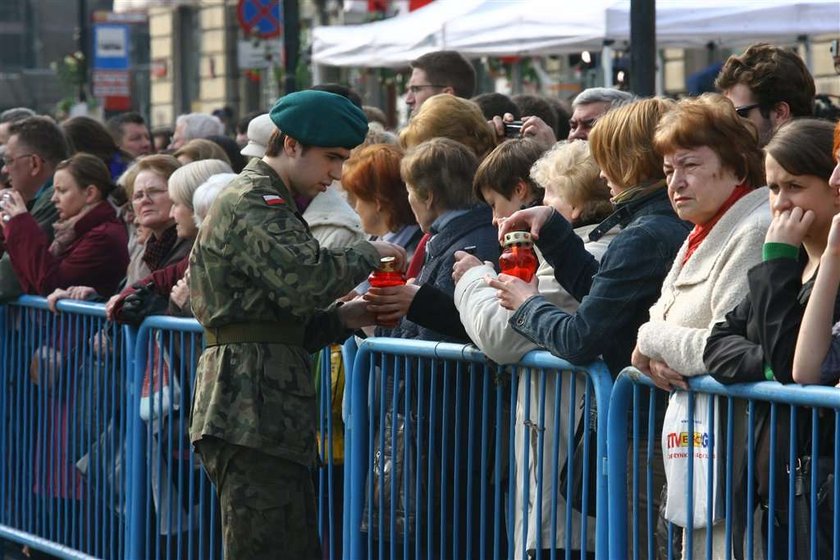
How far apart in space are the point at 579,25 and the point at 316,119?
753 cm

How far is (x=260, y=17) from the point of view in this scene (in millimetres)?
16766

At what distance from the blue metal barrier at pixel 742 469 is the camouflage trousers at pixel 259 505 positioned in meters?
1.23

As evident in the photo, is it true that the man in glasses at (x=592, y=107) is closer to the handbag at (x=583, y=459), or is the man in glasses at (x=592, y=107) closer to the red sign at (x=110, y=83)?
the handbag at (x=583, y=459)

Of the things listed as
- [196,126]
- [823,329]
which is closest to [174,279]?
[823,329]

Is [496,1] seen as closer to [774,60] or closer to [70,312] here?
[70,312]

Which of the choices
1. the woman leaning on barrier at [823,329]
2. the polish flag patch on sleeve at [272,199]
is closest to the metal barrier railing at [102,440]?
the polish flag patch on sleeve at [272,199]

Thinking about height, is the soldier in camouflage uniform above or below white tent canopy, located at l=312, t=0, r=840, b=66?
below

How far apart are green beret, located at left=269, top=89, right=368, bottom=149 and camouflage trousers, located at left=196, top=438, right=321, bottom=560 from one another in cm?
103

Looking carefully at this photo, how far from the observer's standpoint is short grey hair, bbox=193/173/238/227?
6.55 metres

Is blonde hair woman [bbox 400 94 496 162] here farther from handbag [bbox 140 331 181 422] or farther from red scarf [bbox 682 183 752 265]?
red scarf [bbox 682 183 752 265]

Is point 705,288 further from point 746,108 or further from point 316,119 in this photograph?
point 746,108

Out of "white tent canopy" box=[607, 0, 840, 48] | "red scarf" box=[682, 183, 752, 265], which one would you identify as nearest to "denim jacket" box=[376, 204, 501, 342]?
"red scarf" box=[682, 183, 752, 265]

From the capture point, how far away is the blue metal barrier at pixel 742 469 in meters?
3.90

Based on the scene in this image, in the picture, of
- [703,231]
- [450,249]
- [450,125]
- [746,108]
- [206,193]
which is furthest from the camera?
[450,125]
